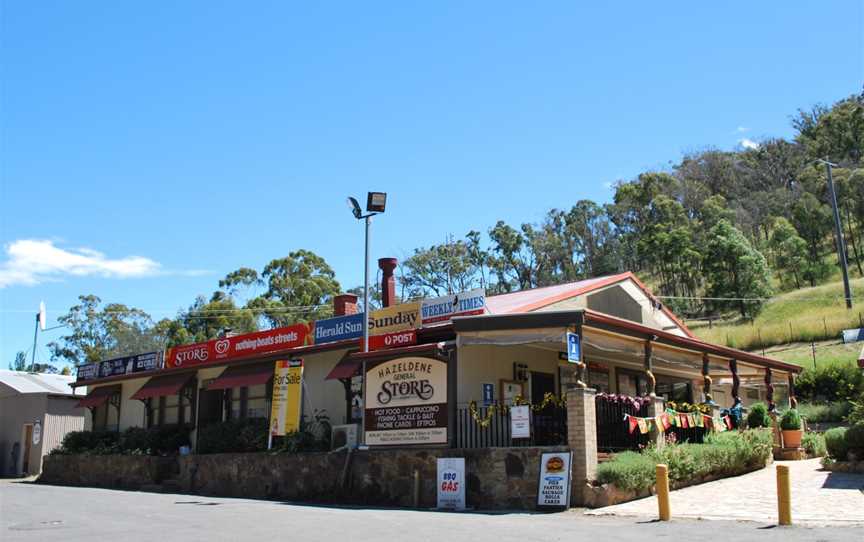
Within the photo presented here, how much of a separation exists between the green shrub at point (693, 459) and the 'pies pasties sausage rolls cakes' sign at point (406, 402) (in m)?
3.74

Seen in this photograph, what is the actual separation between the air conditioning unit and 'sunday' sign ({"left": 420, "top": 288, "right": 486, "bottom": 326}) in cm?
313

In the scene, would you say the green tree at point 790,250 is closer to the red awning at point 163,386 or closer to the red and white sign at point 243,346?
the red and white sign at point 243,346

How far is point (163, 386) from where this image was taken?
24.4 m

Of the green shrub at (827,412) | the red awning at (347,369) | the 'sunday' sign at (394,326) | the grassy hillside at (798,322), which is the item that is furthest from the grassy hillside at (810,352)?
the red awning at (347,369)

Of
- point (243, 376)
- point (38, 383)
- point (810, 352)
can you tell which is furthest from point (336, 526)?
point (810, 352)

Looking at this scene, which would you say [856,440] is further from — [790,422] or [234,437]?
[234,437]

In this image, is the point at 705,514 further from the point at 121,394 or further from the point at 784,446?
the point at 121,394

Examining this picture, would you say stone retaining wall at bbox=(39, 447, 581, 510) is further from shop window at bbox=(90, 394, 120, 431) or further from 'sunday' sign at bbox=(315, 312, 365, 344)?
'sunday' sign at bbox=(315, 312, 365, 344)

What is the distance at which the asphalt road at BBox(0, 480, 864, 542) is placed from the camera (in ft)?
32.6

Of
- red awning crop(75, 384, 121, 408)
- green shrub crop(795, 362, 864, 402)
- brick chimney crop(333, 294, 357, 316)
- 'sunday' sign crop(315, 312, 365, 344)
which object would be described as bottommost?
red awning crop(75, 384, 121, 408)

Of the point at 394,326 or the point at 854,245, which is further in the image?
the point at 854,245

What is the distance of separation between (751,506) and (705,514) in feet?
3.89

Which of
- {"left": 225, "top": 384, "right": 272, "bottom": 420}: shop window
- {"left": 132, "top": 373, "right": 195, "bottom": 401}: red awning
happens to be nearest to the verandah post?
{"left": 225, "top": 384, "right": 272, "bottom": 420}: shop window

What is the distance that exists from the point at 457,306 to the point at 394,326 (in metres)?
2.03
